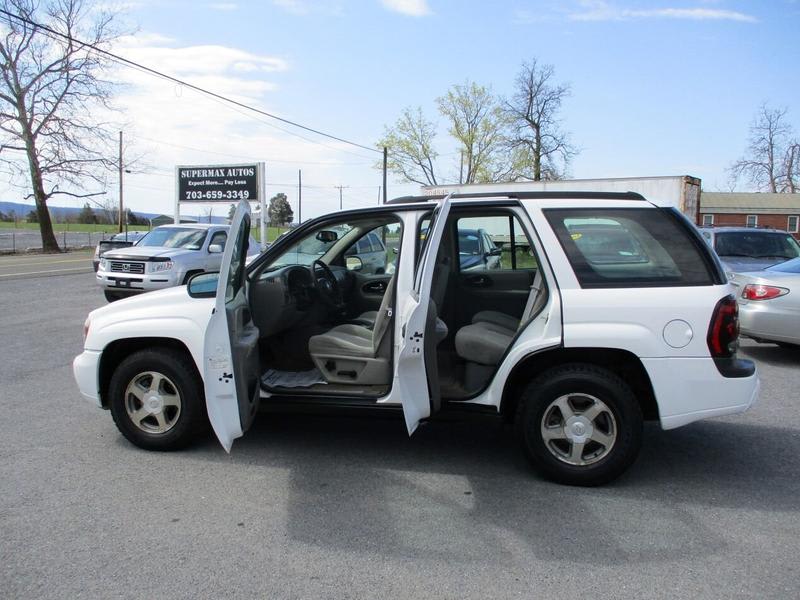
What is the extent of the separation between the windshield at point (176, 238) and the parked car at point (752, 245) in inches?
387

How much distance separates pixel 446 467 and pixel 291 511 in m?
1.14

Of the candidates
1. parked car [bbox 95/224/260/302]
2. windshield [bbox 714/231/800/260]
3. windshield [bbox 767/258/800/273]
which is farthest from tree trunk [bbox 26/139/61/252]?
windshield [bbox 767/258/800/273]

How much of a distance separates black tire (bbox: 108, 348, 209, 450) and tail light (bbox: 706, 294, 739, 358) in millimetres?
3243

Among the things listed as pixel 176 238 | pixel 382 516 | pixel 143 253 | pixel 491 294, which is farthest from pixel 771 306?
pixel 176 238

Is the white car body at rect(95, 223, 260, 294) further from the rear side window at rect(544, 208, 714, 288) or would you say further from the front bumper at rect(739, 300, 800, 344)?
the rear side window at rect(544, 208, 714, 288)

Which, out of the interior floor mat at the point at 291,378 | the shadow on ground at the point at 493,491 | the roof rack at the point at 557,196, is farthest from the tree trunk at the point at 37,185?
the roof rack at the point at 557,196

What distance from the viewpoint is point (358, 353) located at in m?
4.38

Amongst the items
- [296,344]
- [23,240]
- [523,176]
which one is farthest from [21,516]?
[523,176]

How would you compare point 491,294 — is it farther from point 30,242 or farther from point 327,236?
point 30,242

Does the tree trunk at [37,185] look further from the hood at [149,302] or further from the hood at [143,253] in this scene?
the hood at [149,302]

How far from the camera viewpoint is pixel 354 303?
566 cm

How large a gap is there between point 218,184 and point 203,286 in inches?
631

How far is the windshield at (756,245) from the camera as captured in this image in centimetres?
1057

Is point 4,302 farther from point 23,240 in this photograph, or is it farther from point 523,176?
point 523,176
